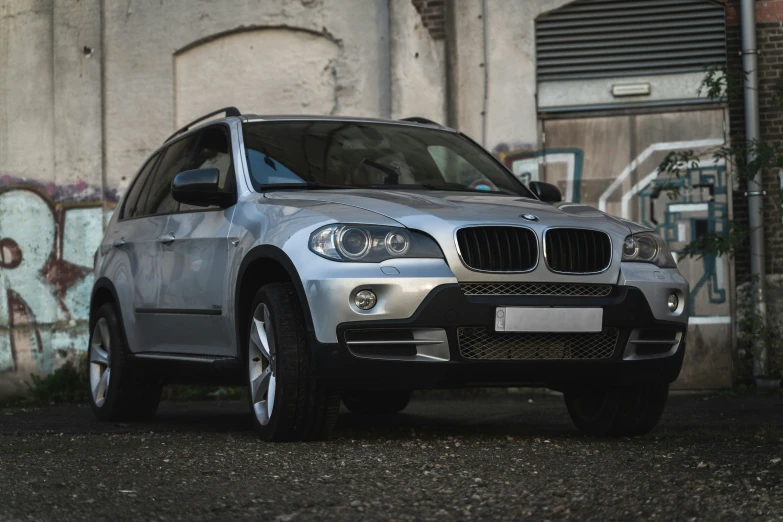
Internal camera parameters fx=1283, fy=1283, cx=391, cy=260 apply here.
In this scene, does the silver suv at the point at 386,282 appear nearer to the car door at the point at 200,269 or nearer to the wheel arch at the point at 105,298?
the car door at the point at 200,269

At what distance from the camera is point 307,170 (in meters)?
6.80

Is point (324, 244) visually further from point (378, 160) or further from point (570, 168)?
point (570, 168)

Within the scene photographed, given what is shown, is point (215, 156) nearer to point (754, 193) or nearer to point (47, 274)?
point (754, 193)

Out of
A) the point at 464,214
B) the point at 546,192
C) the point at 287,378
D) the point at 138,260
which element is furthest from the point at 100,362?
the point at 464,214

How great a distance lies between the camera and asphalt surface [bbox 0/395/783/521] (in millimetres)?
4156

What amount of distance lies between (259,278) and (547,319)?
4.94 ft

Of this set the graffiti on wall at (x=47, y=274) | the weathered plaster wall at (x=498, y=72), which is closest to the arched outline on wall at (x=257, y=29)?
the weathered plaster wall at (x=498, y=72)

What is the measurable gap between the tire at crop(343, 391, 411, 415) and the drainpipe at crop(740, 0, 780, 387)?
15.6 ft

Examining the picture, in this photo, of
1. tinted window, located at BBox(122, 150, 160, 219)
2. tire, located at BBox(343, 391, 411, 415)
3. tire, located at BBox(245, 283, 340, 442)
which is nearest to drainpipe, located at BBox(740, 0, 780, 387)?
tire, located at BBox(343, 391, 411, 415)

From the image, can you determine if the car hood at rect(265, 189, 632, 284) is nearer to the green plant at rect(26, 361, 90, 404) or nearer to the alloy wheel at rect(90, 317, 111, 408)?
the alloy wheel at rect(90, 317, 111, 408)

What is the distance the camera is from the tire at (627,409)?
6.44 meters

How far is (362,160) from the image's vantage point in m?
7.00

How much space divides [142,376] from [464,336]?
2.92m

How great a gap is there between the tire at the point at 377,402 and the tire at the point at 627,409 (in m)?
2.02
